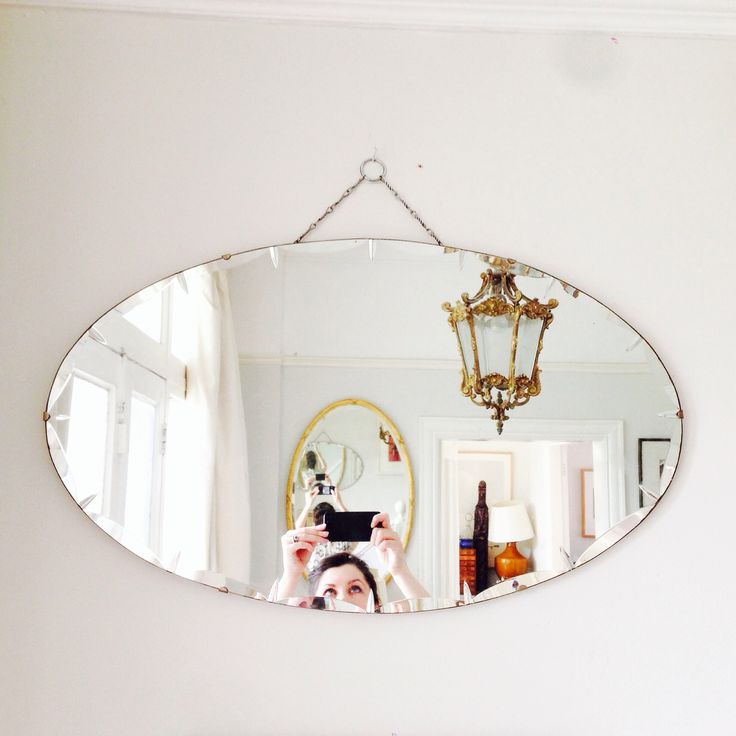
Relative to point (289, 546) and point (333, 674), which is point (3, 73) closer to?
point (289, 546)

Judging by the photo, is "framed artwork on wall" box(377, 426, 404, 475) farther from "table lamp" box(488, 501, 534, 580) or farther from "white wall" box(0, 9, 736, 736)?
"white wall" box(0, 9, 736, 736)

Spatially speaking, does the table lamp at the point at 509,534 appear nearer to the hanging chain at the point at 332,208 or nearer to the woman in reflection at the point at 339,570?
the woman in reflection at the point at 339,570

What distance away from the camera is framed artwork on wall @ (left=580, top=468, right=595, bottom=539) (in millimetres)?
1558

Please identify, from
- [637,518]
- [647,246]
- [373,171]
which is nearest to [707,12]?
[647,246]

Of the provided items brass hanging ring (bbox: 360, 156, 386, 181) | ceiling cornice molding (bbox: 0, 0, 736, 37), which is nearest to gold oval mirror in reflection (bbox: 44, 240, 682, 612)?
brass hanging ring (bbox: 360, 156, 386, 181)

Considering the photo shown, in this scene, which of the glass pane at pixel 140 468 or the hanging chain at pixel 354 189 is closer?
the glass pane at pixel 140 468

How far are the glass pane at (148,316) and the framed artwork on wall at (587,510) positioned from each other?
2.94ft

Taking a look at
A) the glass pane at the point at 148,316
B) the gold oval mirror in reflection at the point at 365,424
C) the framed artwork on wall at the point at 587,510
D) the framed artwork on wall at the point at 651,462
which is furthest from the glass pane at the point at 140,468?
the framed artwork on wall at the point at 651,462

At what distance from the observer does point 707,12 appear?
172 centimetres

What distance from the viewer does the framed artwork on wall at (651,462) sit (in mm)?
1573

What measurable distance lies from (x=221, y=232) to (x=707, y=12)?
1.16 m

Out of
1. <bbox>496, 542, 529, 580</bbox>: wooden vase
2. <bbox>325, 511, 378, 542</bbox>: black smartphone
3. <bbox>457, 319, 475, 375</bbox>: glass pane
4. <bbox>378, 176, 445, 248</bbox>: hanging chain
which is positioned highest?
<bbox>378, 176, 445, 248</bbox>: hanging chain

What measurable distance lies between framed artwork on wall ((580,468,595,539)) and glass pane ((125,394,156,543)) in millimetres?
847

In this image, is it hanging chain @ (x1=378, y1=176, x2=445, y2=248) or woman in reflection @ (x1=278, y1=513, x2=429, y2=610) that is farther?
hanging chain @ (x1=378, y1=176, x2=445, y2=248)
